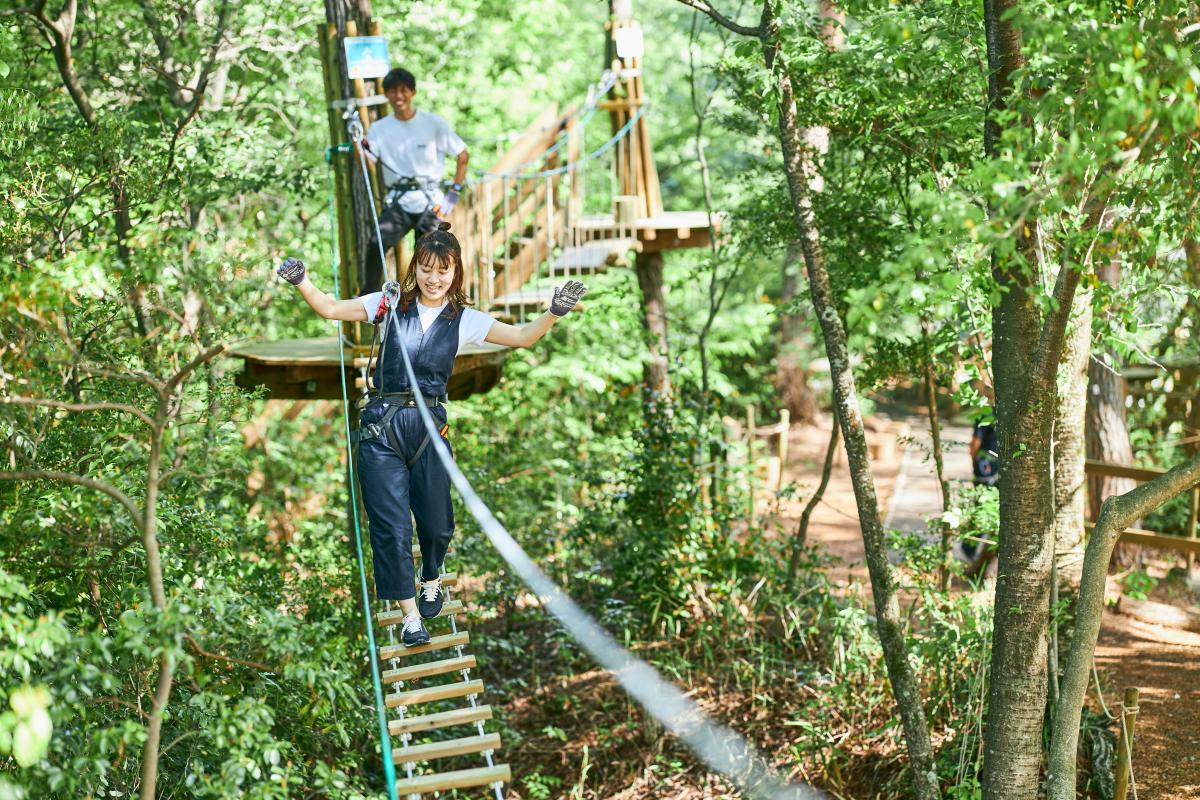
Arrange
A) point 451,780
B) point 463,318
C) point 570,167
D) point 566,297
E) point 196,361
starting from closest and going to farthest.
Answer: point 196,361
point 451,780
point 566,297
point 463,318
point 570,167

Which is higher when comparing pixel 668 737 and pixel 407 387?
pixel 407 387

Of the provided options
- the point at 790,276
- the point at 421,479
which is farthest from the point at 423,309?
the point at 790,276

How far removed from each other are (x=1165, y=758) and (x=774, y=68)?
3.98 metres

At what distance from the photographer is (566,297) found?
4.28 meters

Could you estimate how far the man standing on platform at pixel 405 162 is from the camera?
6.25m

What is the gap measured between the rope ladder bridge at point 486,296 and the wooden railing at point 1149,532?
10.6ft

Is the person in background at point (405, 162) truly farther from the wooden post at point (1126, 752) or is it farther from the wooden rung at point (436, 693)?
the wooden post at point (1126, 752)

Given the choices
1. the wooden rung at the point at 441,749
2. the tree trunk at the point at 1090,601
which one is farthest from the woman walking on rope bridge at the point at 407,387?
the tree trunk at the point at 1090,601

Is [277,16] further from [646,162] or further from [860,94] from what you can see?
[860,94]

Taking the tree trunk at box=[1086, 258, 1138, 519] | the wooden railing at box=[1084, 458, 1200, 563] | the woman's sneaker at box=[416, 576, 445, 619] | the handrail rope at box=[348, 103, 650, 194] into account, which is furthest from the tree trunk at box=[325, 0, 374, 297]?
the tree trunk at box=[1086, 258, 1138, 519]

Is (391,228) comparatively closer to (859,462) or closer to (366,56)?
(366,56)

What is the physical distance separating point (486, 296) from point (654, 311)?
2.47 metres

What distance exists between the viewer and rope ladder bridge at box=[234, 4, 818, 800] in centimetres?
434

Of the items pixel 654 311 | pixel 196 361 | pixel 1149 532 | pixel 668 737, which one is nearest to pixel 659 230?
pixel 654 311
